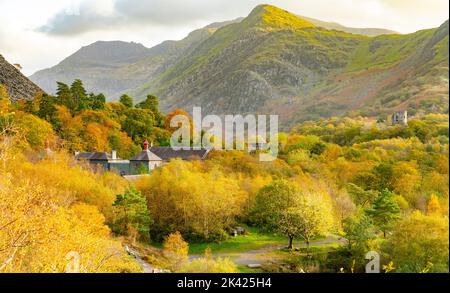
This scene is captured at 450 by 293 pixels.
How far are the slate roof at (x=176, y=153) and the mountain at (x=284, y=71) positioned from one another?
188 ft

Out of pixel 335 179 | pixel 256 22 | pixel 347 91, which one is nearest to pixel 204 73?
pixel 256 22

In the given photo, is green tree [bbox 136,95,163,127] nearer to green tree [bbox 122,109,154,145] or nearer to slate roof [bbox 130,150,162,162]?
green tree [bbox 122,109,154,145]

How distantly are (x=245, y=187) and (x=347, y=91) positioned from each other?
3972 inches

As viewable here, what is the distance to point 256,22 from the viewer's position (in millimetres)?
174625

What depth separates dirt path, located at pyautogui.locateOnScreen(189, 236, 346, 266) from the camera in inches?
816

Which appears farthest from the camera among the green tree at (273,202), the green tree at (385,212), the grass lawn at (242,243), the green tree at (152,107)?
the green tree at (152,107)

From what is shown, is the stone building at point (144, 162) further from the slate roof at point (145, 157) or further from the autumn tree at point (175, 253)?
the autumn tree at point (175, 253)

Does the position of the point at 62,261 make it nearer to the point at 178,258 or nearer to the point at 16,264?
the point at 16,264

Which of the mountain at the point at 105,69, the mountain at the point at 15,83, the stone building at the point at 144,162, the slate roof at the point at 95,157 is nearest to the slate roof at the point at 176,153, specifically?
the stone building at the point at 144,162

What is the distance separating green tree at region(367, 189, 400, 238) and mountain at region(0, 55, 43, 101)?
3417 centimetres

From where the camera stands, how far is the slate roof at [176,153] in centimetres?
3700

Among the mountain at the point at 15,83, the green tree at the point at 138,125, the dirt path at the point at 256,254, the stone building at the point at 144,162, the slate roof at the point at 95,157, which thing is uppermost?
the mountain at the point at 15,83

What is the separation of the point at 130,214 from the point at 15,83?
31258 mm

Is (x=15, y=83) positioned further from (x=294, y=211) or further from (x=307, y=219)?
(x=307, y=219)
